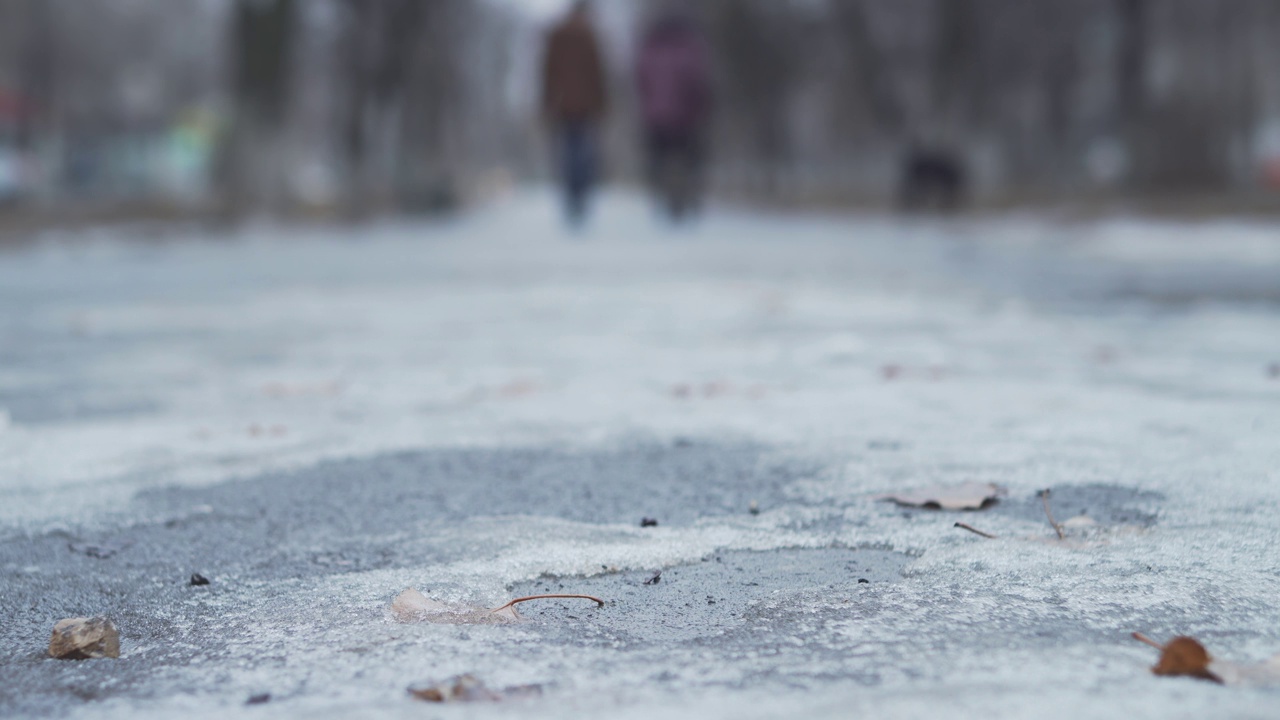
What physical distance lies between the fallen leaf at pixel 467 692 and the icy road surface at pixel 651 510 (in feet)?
0.08

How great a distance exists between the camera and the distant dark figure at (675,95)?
38.9ft

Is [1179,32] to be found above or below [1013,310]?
above

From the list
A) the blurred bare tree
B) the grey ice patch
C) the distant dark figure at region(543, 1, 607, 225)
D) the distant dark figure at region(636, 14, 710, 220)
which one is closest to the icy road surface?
the grey ice patch

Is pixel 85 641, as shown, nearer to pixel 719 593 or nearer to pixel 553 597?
pixel 553 597

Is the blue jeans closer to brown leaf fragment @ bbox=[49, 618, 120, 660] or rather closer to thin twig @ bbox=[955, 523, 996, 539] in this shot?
thin twig @ bbox=[955, 523, 996, 539]

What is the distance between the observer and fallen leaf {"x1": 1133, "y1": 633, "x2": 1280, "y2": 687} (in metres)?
1.23

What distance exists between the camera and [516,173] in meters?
110

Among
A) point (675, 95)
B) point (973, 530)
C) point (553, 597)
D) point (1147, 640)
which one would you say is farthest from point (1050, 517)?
point (675, 95)

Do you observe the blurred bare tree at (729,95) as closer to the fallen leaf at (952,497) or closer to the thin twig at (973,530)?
the fallen leaf at (952,497)

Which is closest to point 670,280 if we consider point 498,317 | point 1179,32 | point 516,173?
point 498,317

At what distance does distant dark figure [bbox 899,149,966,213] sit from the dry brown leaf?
14.3 m

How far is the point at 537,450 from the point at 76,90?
49421mm

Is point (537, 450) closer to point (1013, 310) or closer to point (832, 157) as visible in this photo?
point (1013, 310)

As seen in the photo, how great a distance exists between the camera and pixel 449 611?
1501mm
